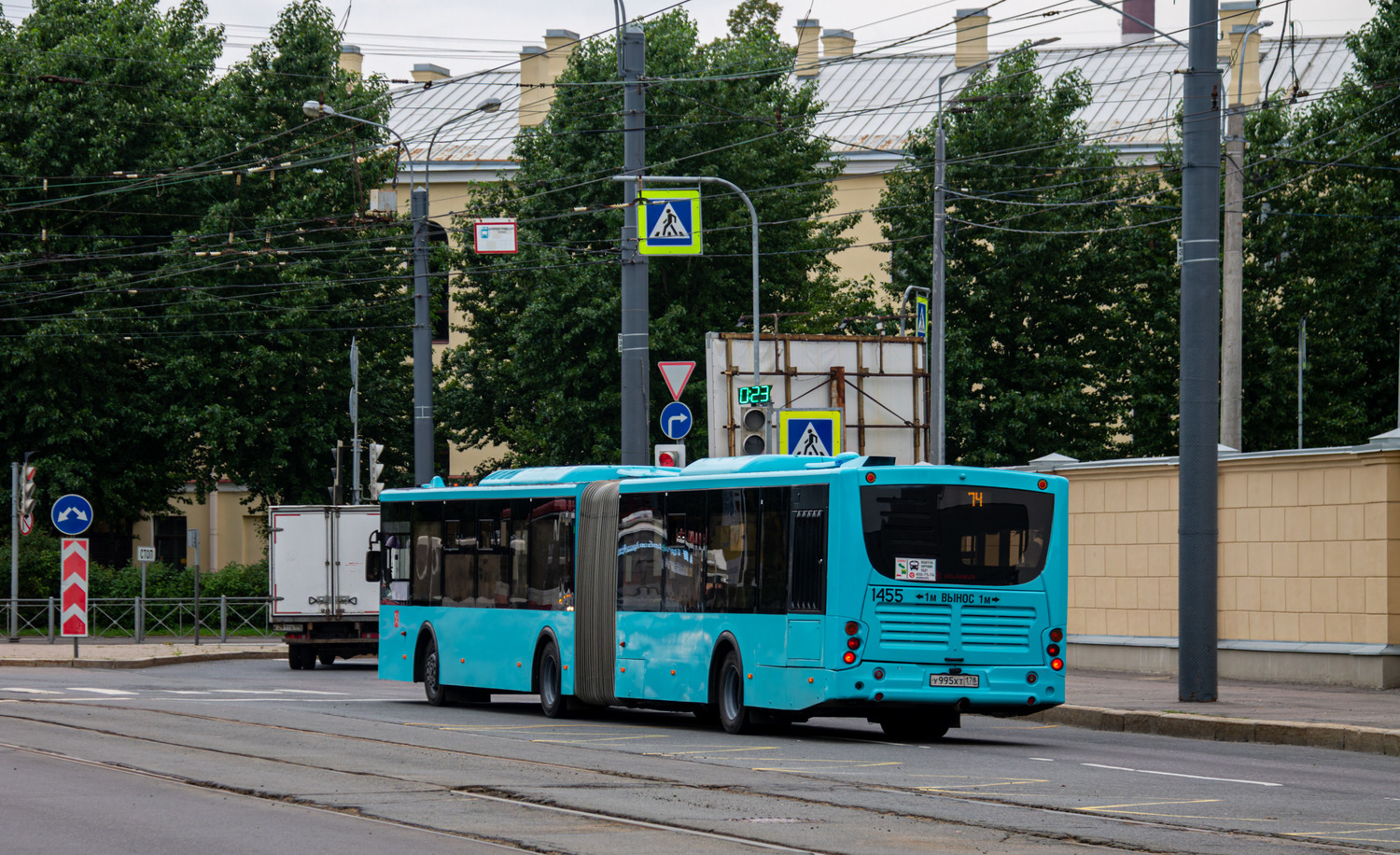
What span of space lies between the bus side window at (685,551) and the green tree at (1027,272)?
24947 millimetres

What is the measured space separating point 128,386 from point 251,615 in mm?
8086

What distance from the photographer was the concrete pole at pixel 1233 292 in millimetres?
29281

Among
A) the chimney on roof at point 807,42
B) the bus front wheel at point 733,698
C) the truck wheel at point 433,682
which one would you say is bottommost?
the truck wheel at point 433,682

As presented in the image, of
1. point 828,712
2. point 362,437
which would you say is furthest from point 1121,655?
point 362,437

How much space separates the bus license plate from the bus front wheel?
2.06m

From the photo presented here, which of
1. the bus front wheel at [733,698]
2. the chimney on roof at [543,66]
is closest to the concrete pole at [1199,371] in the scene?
→ the bus front wheel at [733,698]

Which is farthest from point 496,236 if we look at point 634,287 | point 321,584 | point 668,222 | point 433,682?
point 433,682

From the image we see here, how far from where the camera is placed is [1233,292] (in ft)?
99.2

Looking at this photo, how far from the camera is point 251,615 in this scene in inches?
1657

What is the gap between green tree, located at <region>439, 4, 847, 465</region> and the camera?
144 feet

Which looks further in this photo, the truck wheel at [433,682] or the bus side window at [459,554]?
the truck wheel at [433,682]

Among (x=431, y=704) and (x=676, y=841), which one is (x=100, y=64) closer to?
(x=431, y=704)

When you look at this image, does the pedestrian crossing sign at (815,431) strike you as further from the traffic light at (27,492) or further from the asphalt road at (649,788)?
the traffic light at (27,492)

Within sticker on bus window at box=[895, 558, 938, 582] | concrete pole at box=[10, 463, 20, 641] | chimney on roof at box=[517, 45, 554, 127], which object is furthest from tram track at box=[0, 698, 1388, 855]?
chimney on roof at box=[517, 45, 554, 127]
